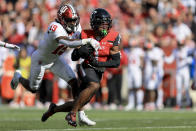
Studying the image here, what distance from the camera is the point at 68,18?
899cm

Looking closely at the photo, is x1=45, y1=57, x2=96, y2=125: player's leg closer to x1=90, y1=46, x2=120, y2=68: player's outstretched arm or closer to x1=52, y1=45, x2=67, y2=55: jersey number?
x1=52, y1=45, x2=67, y2=55: jersey number

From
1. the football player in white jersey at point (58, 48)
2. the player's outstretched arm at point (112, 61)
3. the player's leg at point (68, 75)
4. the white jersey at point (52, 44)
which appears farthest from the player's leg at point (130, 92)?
the player's outstretched arm at point (112, 61)

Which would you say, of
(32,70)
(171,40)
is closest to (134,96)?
(171,40)

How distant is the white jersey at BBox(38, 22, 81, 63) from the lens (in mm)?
8938

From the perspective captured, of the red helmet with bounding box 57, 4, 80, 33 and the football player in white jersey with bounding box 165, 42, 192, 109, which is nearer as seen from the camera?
the red helmet with bounding box 57, 4, 80, 33

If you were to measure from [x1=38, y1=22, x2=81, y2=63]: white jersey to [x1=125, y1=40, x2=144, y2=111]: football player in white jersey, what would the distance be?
6579 millimetres

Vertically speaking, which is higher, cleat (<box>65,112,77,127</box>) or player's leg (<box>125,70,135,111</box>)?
cleat (<box>65,112,77,127</box>)

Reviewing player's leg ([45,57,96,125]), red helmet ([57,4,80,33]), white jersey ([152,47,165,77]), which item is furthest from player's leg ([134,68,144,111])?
red helmet ([57,4,80,33])

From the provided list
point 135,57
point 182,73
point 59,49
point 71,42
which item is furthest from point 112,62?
point 182,73

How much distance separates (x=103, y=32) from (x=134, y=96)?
789cm

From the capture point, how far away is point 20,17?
1777 centimetres

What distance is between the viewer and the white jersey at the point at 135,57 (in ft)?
52.6

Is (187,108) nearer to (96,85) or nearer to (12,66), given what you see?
(12,66)

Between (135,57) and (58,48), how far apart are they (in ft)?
22.6
